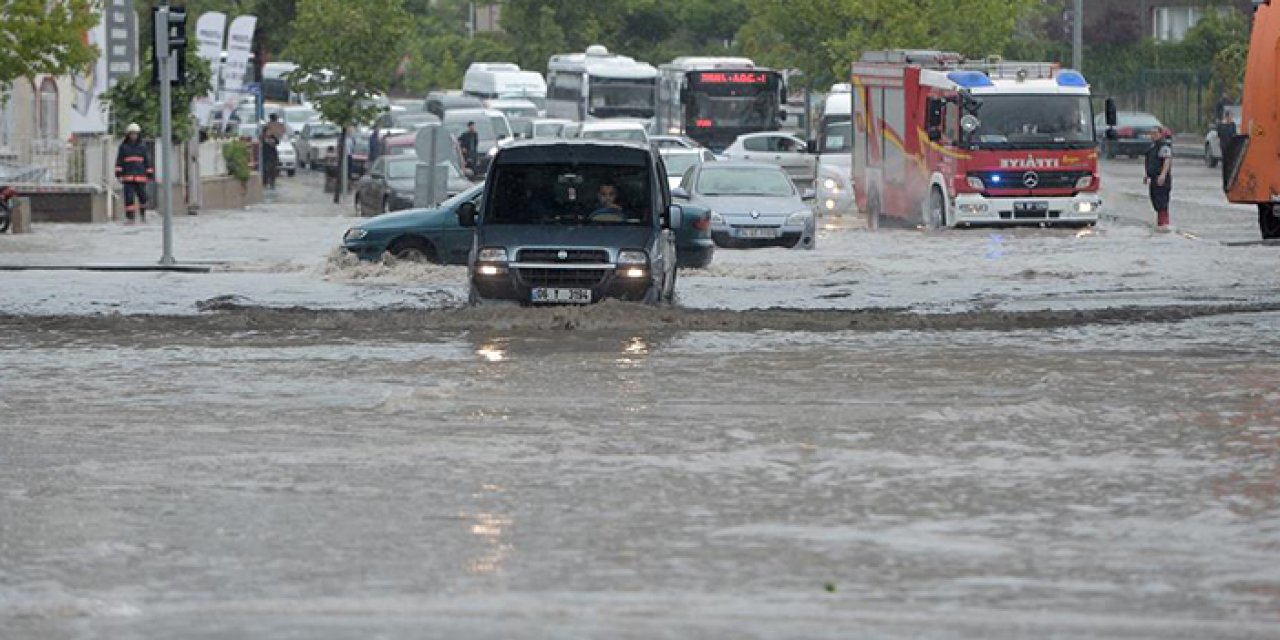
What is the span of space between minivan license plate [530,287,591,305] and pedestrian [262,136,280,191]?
42.8 m

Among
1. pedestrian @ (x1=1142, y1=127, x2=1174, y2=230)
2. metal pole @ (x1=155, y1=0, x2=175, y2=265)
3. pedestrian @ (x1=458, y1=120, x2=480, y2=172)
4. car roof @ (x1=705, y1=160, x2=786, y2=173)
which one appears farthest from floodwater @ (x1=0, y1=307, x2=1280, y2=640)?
pedestrian @ (x1=458, y1=120, x2=480, y2=172)

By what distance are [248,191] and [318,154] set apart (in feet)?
71.7

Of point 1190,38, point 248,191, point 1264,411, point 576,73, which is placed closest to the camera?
point 1264,411

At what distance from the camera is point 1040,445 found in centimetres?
1499

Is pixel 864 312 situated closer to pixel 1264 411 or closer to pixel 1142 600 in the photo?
pixel 1264 411

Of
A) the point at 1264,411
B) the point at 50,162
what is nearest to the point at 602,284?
the point at 1264,411

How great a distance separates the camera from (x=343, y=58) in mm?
59969

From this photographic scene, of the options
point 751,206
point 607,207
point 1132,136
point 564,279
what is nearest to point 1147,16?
point 1132,136

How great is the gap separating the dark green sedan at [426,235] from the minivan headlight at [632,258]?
6.71 m

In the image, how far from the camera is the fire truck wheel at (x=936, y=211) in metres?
39.6

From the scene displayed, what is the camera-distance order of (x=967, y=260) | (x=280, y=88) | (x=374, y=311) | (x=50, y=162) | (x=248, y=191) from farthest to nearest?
(x=280, y=88), (x=248, y=191), (x=50, y=162), (x=967, y=260), (x=374, y=311)

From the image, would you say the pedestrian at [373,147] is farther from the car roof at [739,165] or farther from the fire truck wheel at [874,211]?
the car roof at [739,165]

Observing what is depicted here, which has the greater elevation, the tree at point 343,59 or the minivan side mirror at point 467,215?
the tree at point 343,59

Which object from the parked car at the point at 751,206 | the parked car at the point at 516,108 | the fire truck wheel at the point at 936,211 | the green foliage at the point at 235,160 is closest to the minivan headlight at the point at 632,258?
the parked car at the point at 751,206
